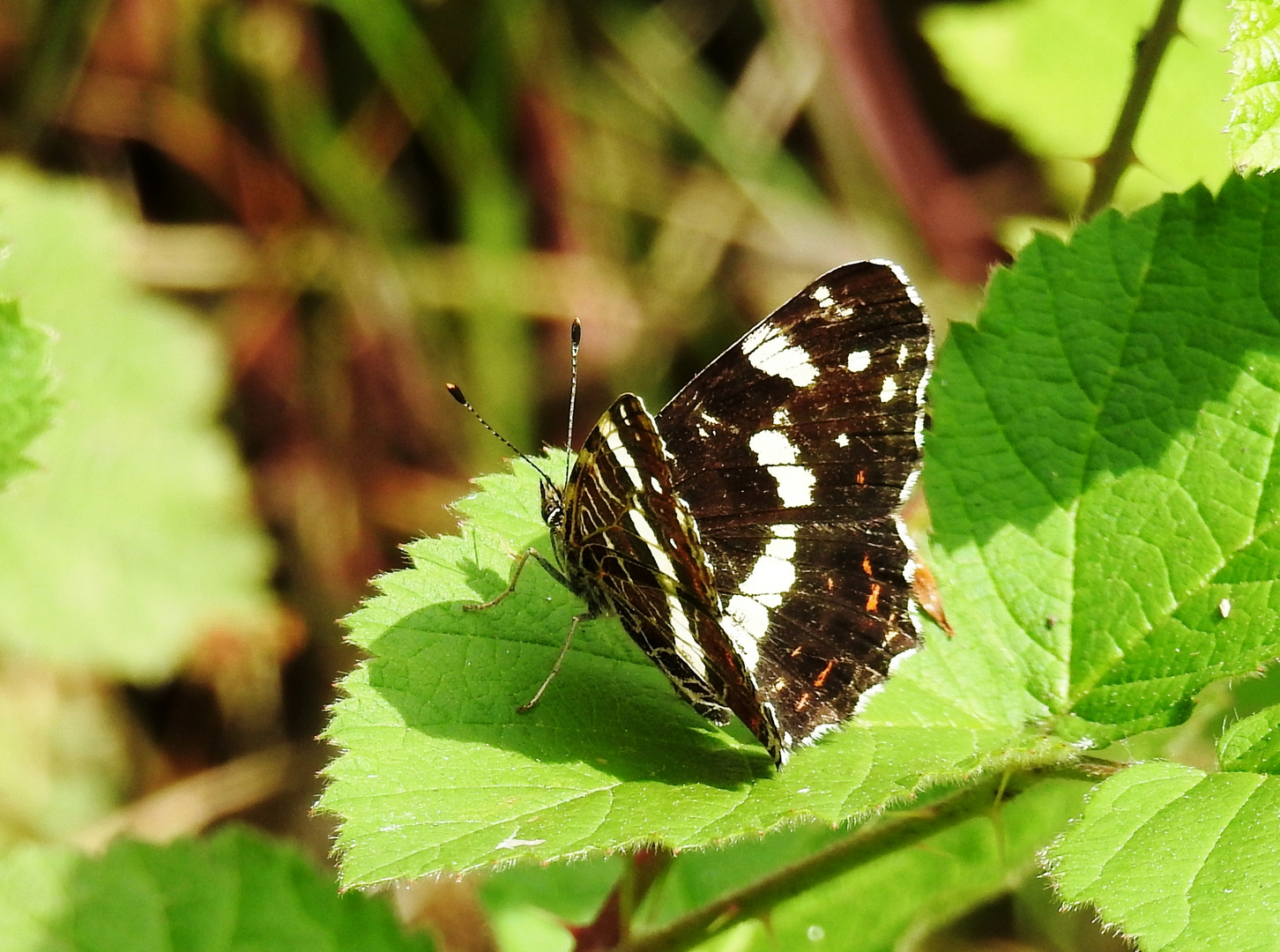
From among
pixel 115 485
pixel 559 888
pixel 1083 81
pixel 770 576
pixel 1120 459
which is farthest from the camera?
pixel 115 485

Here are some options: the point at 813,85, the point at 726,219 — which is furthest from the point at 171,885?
the point at 813,85

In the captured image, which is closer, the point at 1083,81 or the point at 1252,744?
the point at 1252,744

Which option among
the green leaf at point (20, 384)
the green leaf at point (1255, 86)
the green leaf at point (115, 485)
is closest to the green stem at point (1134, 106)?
the green leaf at point (1255, 86)

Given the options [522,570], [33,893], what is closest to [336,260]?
[33,893]

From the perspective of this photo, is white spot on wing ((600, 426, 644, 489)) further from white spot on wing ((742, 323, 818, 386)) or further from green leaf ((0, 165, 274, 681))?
green leaf ((0, 165, 274, 681))

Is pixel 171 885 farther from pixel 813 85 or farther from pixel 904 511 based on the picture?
pixel 813 85

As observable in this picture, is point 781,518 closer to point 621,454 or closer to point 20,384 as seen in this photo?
point 621,454
